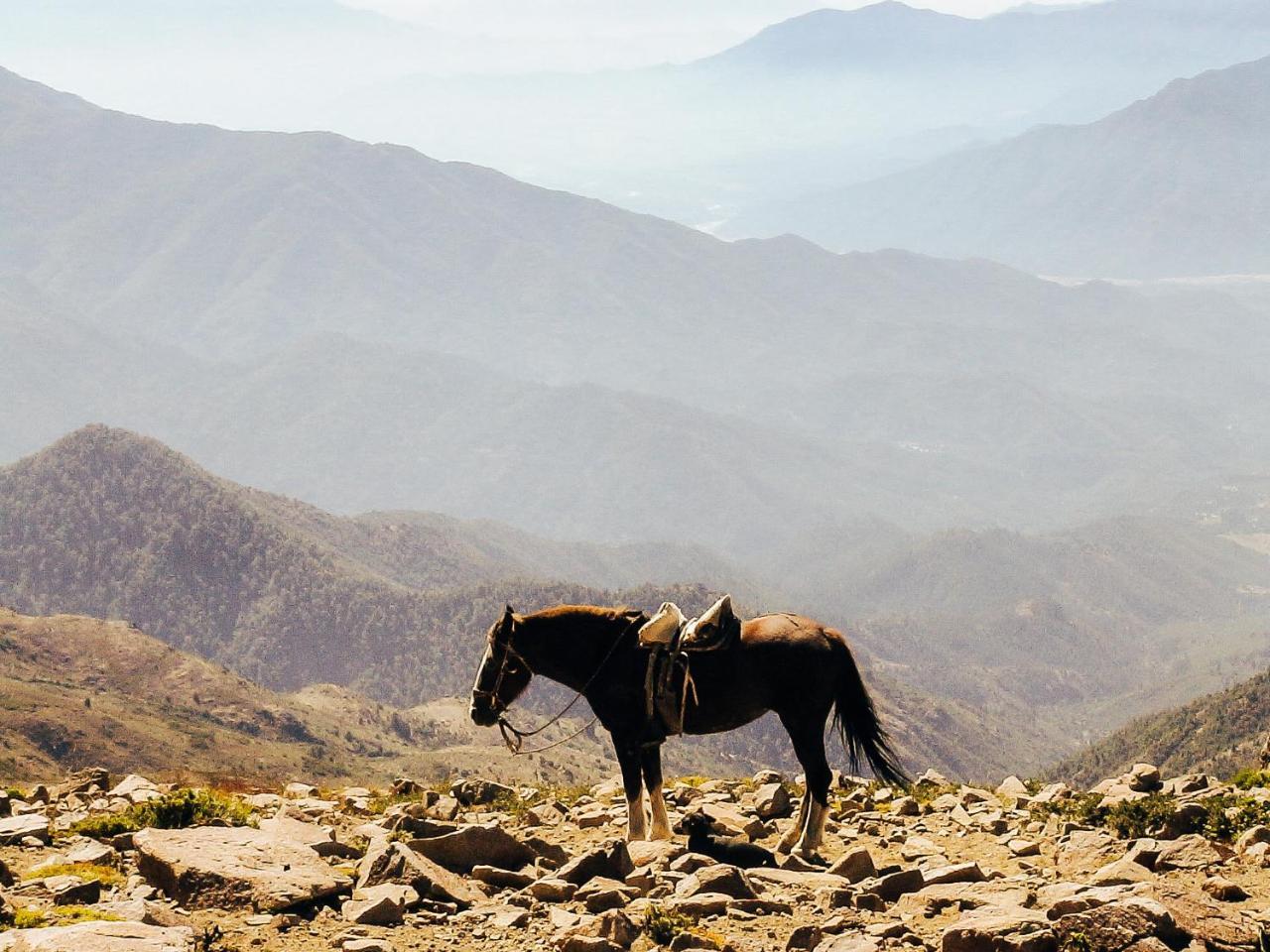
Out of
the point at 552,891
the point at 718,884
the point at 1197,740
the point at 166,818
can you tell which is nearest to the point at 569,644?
the point at 552,891

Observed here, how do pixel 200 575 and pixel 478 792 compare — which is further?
pixel 200 575

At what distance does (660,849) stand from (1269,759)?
10.6m

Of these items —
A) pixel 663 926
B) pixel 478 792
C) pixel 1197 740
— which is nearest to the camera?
pixel 663 926

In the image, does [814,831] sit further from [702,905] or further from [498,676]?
[498,676]

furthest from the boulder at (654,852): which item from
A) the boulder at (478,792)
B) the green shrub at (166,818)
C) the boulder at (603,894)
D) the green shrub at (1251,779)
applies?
the green shrub at (1251,779)

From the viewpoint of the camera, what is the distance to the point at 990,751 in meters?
133

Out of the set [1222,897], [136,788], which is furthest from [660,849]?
[136,788]

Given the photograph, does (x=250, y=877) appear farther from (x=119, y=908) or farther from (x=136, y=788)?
(x=136, y=788)

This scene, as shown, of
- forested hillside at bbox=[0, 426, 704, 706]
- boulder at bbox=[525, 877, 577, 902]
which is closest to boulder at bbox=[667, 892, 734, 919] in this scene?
boulder at bbox=[525, 877, 577, 902]

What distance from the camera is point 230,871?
1203cm

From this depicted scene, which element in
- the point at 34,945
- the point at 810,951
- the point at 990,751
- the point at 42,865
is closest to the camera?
the point at 34,945

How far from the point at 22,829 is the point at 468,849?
5049 mm

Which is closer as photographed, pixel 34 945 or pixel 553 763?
pixel 34 945

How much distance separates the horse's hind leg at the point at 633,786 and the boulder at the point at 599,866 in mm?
2295
